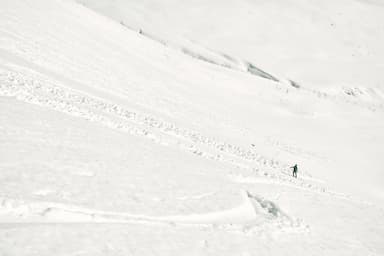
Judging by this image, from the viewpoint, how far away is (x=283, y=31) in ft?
184

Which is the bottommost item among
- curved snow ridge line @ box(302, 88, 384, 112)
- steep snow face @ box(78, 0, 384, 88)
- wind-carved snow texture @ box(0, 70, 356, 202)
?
wind-carved snow texture @ box(0, 70, 356, 202)

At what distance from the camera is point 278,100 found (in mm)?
36875

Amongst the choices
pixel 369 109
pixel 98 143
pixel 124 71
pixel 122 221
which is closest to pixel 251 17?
pixel 369 109

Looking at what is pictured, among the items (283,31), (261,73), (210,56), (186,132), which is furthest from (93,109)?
(283,31)

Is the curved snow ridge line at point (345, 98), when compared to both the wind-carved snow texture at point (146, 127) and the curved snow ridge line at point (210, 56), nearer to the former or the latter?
the curved snow ridge line at point (210, 56)

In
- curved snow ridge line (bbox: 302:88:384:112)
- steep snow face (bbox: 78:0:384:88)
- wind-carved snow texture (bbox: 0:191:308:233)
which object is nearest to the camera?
wind-carved snow texture (bbox: 0:191:308:233)

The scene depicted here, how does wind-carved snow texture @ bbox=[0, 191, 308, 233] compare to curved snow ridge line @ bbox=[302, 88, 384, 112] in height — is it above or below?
below

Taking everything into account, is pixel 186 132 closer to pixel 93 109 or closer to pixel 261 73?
pixel 93 109

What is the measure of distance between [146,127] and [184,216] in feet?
32.3

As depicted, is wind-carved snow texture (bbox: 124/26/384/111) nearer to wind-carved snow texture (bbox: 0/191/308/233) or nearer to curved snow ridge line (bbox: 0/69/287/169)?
curved snow ridge line (bbox: 0/69/287/169)

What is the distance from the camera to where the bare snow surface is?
26.9 feet

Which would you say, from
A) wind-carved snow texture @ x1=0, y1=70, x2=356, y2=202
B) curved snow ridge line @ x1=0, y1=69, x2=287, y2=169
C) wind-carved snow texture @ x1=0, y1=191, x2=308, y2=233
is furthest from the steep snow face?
wind-carved snow texture @ x1=0, y1=191, x2=308, y2=233

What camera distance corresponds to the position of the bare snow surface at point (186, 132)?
26.9 feet

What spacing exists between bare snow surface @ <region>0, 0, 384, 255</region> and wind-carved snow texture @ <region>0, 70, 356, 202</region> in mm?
120
